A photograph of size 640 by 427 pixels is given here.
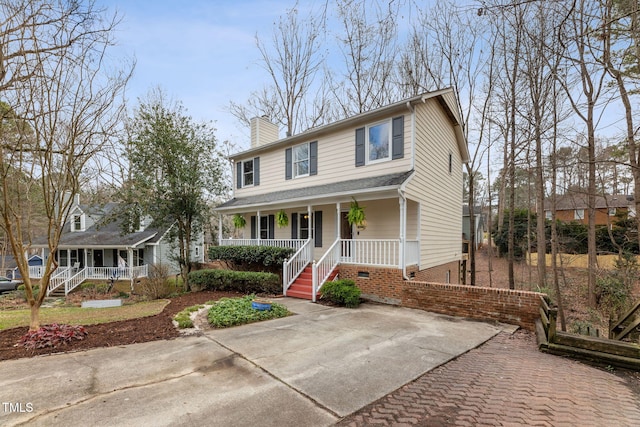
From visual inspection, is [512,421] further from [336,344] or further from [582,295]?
[582,295]

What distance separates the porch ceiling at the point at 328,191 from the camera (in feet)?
30.2

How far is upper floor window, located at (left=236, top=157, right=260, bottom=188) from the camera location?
14750 mm

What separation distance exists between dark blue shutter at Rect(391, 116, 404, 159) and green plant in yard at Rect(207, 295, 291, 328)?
6106 millimetres

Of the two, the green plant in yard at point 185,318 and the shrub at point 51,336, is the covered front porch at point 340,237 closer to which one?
the green plant in yard at point 185,318

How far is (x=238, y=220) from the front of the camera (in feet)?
46.8

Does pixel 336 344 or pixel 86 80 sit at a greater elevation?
pixel 86 80

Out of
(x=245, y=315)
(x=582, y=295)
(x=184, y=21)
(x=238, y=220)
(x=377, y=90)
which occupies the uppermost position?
(x=377, y=90)

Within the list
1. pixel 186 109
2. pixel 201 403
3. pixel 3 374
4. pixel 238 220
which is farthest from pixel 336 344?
pixel 186 109

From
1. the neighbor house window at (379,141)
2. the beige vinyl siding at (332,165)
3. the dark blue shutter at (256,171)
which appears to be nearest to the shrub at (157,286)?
the beige vinyl siding at (332,165)

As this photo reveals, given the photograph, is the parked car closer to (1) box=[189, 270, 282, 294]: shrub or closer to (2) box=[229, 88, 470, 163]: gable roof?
(1) box=[189, 270, 282, 294]: shrub

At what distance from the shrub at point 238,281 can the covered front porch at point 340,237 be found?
618mm

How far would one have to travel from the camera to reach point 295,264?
10.5 metres

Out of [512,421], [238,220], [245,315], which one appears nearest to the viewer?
[512,421]

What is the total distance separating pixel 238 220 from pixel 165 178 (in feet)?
11.8
